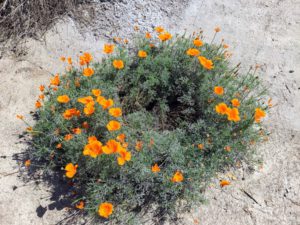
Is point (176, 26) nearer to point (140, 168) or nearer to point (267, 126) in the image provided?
point (267, 126)

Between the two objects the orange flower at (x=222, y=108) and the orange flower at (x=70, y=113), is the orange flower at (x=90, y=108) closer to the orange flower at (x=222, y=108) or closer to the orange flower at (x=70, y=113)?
the orange flower at (x=70, y=113)

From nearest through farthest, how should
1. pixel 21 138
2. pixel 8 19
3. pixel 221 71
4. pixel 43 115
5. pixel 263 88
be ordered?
pixel 43 115 < pixel 21 138 < pixel 221 71 < pixel 263 88 < pixel 8 19

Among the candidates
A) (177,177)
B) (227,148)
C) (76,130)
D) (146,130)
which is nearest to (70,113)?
(76,130)

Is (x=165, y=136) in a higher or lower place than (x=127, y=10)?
lower

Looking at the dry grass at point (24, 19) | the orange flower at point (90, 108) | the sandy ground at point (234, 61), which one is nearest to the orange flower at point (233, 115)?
the sandy ground at point (234, 61)

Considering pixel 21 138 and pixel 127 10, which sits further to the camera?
pixel 127 10

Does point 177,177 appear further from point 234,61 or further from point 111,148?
point 234,61

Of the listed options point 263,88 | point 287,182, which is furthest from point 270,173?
point 263,88
